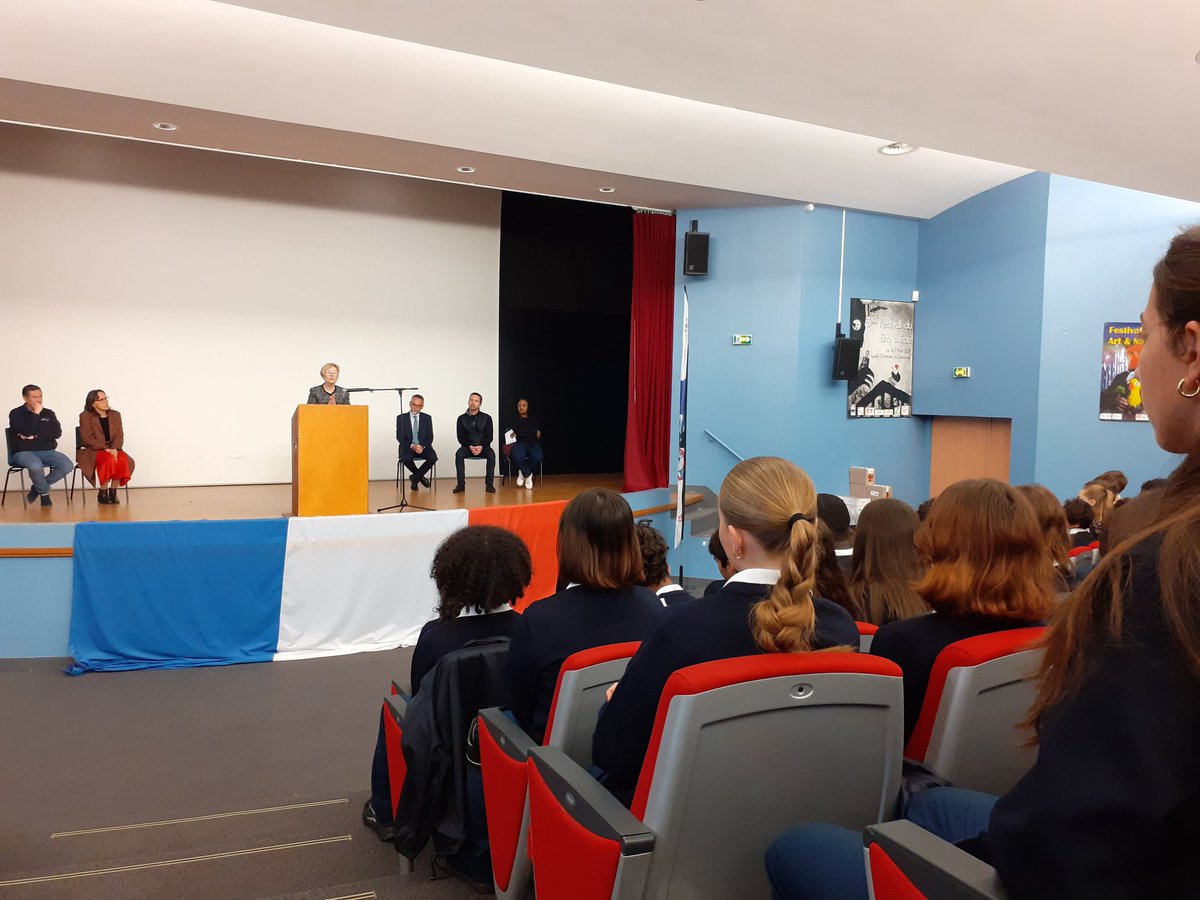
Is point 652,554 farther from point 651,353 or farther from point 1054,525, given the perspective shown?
point 651,353

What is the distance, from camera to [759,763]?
4.33 feet

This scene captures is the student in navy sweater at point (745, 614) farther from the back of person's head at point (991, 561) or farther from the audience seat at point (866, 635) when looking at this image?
the audience seat at point (866, 635)

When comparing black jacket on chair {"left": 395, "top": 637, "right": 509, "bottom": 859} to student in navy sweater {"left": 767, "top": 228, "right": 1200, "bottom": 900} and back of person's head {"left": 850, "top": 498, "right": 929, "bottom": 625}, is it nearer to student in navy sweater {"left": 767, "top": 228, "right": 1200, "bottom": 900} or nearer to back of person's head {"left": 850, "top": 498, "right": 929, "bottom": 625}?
back of person's head {"left": 850, "top": 498, "right": 929, "bottom": 625}

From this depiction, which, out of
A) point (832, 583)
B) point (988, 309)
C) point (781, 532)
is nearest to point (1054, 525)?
point (832, 583)

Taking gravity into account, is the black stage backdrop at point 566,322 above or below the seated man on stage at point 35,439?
above

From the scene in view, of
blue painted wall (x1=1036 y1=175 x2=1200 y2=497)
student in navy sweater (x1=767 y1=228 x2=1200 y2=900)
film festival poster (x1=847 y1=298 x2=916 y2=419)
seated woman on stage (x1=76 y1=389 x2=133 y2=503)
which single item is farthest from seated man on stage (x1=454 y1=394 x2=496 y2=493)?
student in navy sweater (x1=767 y1=228 x2=1200 y2=900)

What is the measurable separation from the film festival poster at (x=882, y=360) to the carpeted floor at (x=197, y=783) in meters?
4.97

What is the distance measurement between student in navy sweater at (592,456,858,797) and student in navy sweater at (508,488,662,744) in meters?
0.49

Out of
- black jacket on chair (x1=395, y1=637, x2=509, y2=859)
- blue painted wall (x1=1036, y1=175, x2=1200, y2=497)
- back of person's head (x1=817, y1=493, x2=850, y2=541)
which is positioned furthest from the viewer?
blue painted wall (x1=1036, y1=175, x2=1200, y2=497)

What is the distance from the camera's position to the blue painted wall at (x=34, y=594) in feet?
15.6

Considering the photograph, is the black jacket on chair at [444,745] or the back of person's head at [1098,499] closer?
the black jacket on chair at [444,745]

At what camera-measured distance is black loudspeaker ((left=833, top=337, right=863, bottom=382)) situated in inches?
298

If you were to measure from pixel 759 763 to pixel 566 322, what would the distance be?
9038 millimetres

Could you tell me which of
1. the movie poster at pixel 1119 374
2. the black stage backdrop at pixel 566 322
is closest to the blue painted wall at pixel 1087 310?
the movie poster at pixel 1119 374
